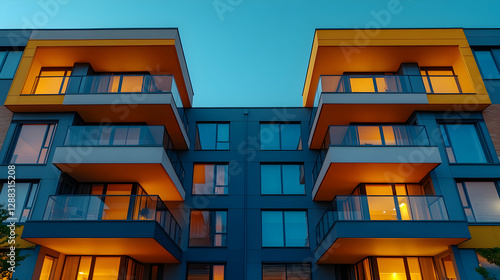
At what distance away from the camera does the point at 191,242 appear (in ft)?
50.5

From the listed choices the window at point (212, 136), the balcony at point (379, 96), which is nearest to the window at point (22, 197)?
the window at point (212, 136)

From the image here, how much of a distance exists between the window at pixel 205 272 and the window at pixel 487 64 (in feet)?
47.9

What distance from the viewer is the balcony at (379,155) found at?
1228 cm

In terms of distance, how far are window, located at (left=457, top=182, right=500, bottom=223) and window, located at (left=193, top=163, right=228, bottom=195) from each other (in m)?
10.3

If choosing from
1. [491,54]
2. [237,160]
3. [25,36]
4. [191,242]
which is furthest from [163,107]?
[491,54]

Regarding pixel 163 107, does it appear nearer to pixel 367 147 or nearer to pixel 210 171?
pixel 210 171

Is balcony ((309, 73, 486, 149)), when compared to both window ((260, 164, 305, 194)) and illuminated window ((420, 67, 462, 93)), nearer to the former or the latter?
illuminated window ((420, 67, 462, 93))

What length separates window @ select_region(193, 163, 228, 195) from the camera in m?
16.7

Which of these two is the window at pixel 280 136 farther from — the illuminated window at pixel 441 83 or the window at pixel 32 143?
the window at pixel 32 143

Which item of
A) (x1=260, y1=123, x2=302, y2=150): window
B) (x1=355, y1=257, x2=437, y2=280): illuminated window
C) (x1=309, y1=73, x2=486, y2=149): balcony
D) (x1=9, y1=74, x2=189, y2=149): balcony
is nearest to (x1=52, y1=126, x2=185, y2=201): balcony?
(x1=9, y1=74, x2=189, y2=149): balcony

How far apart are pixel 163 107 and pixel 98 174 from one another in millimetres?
3798

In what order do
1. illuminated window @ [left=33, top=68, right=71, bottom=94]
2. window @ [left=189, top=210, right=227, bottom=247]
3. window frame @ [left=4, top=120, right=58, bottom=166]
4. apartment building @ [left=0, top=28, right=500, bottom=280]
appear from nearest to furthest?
apartment building @ [left=0, top=28, right=500, bottom=280] < window frame @ [left=4, top=120, right=58, bottom=166] < illuminated window @ [left=33, top=68, right=71, bottom=94] < window @ [left=189, top=210, right=227, bottom=247]

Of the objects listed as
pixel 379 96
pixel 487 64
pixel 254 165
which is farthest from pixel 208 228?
pixel 487 64

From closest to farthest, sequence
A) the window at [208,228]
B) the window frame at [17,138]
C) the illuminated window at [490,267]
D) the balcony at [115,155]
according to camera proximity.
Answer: the illuminated window at [490,267] < the balcony at [115,155] < the window frame at [17,138] < the window at [208,228]
